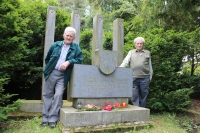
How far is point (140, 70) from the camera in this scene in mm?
4402

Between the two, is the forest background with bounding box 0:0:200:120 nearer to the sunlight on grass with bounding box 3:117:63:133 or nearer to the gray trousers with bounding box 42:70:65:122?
the sunlight on grass with bounding box 3:117:63:133

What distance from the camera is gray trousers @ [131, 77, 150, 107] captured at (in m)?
4.45

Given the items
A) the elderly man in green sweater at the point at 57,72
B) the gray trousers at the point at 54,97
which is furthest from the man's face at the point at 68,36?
the gray trousers at the point at 54,97

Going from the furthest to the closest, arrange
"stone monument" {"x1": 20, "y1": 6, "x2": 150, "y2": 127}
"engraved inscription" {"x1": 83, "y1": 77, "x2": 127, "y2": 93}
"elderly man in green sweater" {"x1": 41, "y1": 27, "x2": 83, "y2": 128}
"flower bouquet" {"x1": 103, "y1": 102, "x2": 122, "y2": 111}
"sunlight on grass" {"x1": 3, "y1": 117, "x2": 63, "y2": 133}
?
"engraved inscription" {"x1": 83, "y1": 77, "x2": 127, "y2": 93}
"flower bouquet" {"x1": 103, "y1": 102, "x2": 122, "y2": 111}
"elderly man in green sweater" {"x1": 41, "y1": 27, "x2": 83, "y2": 128}
"stone monument" {"x1": 20, "y1": 6, "x2": 150, "y2": 127}
"sunlight on grass" {"x1": 3, "y1": 117, "x2": 63, "y2": 133}

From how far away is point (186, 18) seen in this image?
22.0 ft

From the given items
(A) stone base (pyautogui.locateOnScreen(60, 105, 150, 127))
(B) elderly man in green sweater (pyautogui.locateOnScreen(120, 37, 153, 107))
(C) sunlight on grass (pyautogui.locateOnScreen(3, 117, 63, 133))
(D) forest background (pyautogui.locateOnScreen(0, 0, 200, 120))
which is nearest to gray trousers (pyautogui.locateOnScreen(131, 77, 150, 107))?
(B) elderly man in green sweater (pyautogui.locateOnScreen(120, 37, 153, 107))

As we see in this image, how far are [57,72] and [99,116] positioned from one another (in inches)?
44.1

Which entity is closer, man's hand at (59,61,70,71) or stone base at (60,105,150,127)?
stone base at (60,105,150,127)

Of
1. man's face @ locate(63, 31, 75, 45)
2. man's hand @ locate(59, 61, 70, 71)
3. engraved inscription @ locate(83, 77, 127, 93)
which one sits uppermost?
man's face @ locate(63, 31, 75, 45)

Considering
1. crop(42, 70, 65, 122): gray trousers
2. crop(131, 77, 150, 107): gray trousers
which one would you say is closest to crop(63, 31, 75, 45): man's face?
crop(42, 70, 65, 122): gray trousers

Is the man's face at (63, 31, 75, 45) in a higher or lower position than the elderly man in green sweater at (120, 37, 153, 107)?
higher

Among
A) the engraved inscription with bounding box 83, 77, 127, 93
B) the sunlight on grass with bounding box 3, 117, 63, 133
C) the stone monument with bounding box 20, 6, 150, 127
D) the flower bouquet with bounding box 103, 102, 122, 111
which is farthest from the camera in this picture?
the engraved inscription with bounding box 83, 77, 127, 93

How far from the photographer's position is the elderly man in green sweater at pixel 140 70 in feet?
14.4

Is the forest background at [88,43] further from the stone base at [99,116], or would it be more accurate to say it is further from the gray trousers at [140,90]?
the stone base at [99,116]
